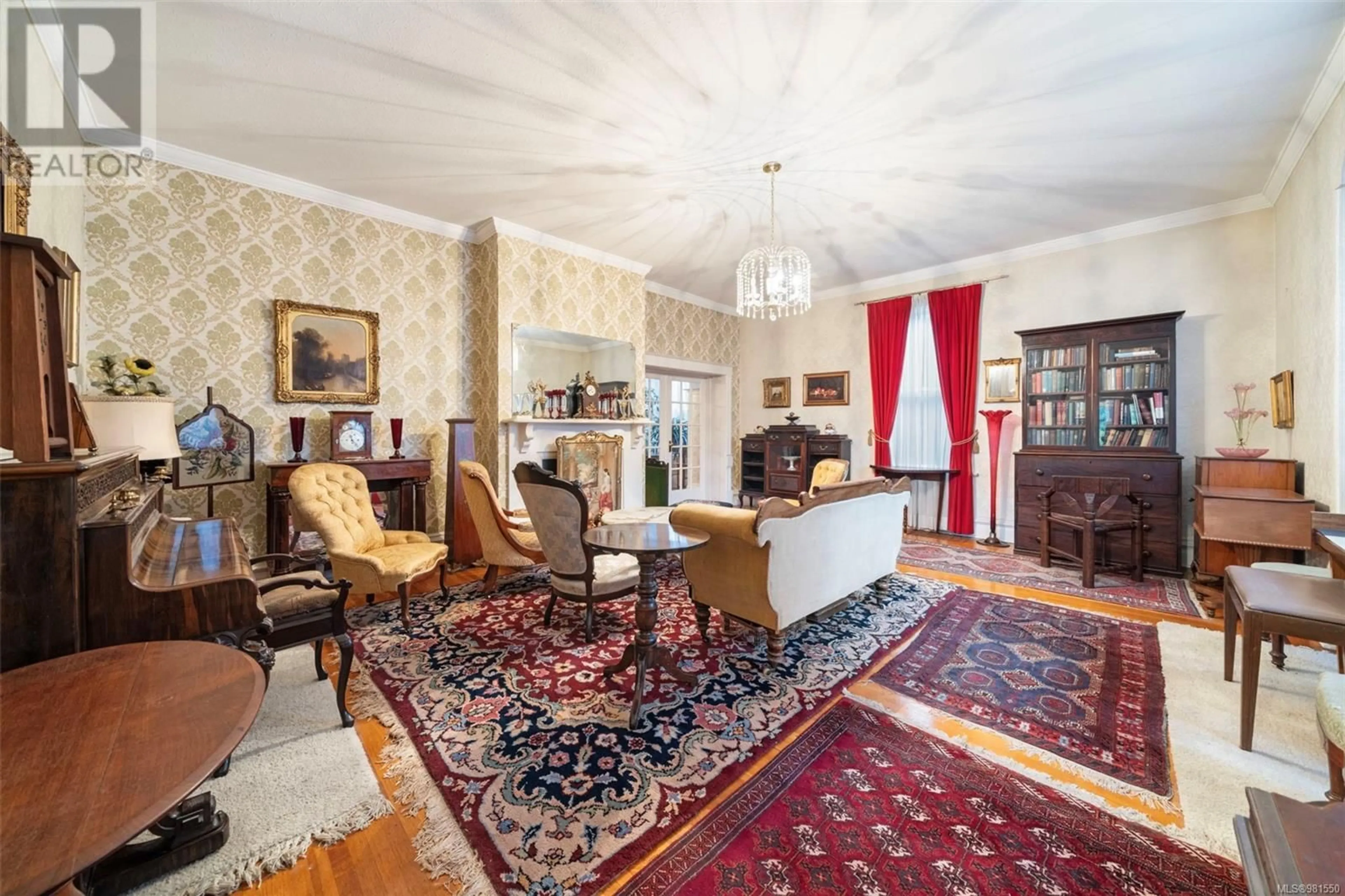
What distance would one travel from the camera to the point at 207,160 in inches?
137

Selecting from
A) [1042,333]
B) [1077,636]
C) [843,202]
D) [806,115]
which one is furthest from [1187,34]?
[1077,636]

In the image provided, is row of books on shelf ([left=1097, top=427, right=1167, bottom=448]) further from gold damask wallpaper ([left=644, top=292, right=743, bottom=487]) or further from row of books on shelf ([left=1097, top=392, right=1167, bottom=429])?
gold damask wallpaper ([left=644, top=292, right=743, bottom=487])

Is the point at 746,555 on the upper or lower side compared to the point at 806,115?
lower

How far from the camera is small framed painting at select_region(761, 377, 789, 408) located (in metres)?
7.24

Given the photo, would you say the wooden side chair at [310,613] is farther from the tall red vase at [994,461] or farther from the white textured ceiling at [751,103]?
the tall red vase at [994,461]

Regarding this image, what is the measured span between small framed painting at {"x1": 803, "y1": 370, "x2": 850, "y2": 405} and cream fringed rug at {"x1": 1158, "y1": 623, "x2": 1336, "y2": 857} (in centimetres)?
434

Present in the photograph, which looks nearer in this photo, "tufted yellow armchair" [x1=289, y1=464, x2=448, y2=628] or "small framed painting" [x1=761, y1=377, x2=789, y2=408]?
"tufted yellow armchair" [x1=289, y1=464, x2=448, y2=628]

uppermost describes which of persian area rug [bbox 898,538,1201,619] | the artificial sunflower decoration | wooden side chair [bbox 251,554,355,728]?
the artificial sunflower decoration

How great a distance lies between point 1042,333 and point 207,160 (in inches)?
281

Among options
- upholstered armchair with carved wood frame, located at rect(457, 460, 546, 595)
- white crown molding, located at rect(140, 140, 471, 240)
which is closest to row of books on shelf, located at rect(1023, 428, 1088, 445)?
upholstered armchair with carved wood frame, located at rect(457, 460, 546, 595)

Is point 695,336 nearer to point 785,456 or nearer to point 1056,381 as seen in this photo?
point 785,456

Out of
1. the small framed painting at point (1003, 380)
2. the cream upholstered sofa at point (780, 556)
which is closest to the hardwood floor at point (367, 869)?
the cream upholstered sofa at point (780, 556)

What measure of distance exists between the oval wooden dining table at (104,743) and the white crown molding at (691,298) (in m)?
5.80

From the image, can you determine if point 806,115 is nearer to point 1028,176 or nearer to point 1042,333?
point 1028,176
